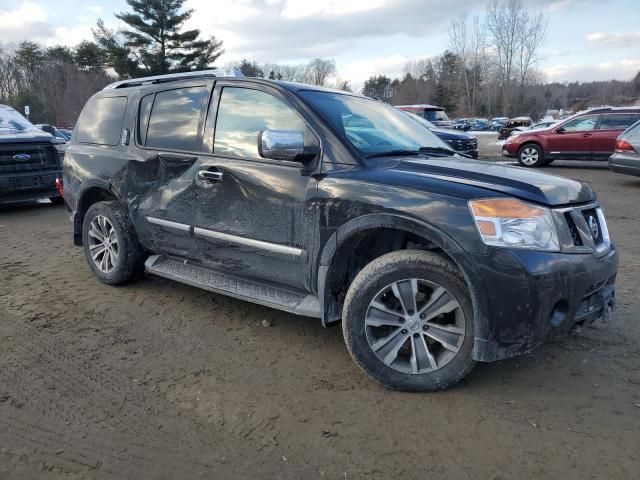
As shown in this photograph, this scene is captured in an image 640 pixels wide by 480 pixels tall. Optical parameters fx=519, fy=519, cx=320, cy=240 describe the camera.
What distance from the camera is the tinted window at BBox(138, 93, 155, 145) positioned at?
4484 millimetres

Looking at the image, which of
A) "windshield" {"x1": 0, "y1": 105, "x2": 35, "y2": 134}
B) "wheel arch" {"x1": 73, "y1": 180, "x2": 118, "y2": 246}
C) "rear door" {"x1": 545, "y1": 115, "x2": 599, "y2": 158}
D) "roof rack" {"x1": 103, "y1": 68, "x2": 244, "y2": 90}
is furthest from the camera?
"rear door" {"x1": 545, "y1": 115, "x2": 599, "y2": 158}

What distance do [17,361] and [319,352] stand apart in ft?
6.53

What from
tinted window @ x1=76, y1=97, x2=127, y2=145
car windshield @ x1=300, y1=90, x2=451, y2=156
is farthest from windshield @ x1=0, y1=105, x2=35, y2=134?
car windshield @ x1=300, y1=90, x2=451, y2=156

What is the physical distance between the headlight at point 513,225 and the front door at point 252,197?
107 centimetres

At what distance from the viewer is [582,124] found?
14.5 metres

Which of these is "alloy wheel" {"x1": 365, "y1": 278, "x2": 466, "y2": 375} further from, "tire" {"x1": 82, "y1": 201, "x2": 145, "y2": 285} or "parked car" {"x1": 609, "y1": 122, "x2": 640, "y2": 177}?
"parked car" {"x1": 609, "y1": 122, "x2": 640, "y2": 177}

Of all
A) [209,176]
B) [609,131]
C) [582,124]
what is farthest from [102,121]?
[582,124]

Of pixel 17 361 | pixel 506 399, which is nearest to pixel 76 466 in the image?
pixel 17 361

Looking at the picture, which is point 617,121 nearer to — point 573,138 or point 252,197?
point 573,138

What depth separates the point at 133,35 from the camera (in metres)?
45.7

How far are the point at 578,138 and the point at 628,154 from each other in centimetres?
380

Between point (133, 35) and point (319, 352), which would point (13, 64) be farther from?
point (319, 352)

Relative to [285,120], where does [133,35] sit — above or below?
above

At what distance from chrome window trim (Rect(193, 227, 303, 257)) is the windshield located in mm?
7133
